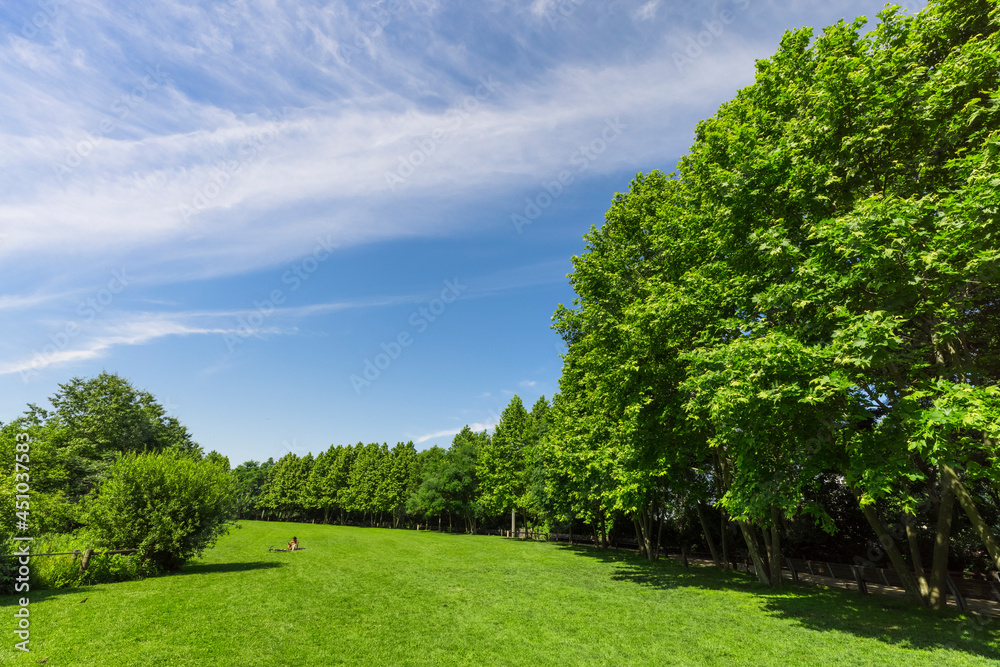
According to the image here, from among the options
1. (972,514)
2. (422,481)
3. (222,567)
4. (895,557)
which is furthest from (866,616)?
(422,481)

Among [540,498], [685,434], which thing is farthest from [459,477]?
[685,434]

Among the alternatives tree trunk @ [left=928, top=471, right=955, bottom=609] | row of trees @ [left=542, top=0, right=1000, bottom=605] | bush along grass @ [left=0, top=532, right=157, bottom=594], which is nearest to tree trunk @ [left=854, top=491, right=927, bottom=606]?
row of trees @ [left=542, top=0, right=1000, bottom=605]

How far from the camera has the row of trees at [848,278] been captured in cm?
980

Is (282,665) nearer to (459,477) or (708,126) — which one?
(708,126)

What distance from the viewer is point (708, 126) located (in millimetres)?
17359

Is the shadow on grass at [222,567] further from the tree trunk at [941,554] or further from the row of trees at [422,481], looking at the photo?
the tree trunk at [941,554]

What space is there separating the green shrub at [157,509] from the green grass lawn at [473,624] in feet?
5.41

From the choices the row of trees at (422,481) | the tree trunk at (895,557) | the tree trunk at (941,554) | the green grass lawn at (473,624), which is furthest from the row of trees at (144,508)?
the tree trunk at (941,554)

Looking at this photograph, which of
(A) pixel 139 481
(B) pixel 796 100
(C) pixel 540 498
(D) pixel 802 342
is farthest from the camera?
(C) pixel 540 498

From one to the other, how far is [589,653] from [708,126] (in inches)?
714

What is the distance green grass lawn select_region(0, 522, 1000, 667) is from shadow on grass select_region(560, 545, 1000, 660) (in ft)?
0.24

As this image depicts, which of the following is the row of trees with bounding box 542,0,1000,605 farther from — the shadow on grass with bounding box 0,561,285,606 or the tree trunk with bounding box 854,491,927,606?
the shadow on grass with bounding box 0,561,285,606

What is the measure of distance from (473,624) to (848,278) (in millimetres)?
13093

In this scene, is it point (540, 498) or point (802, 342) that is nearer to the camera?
point (802, 342)
